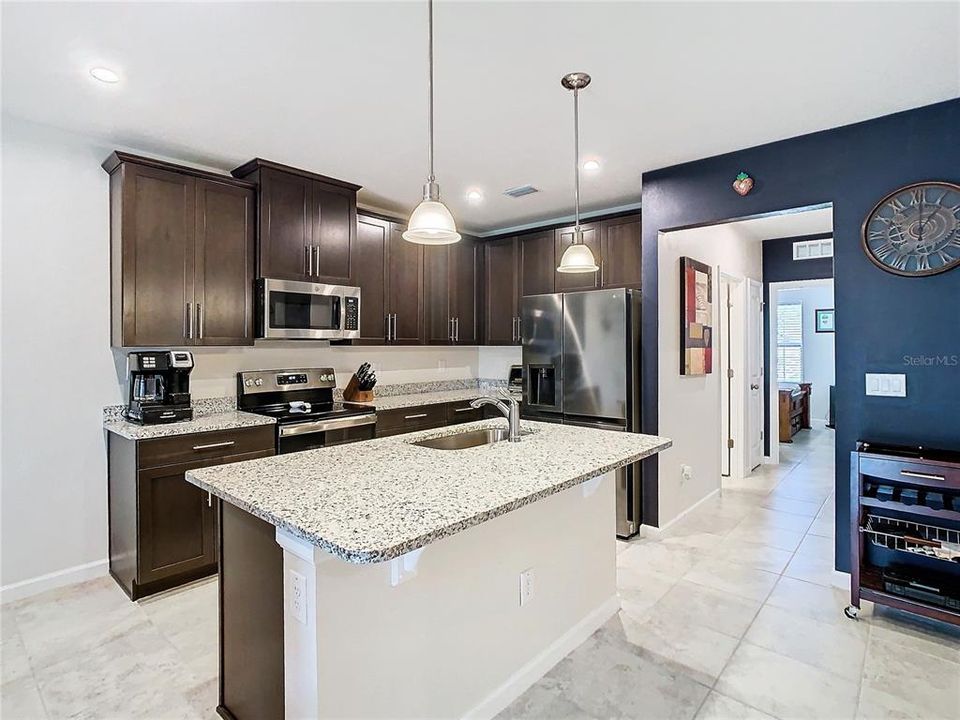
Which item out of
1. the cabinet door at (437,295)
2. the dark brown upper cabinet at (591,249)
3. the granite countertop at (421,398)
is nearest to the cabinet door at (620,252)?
the dark brown upper cabinet at (591,249)

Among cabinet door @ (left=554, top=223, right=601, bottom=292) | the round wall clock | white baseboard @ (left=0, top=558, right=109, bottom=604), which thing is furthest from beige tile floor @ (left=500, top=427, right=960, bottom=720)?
white baseboard @ (left=0, top=558, right=109, bottom=604)

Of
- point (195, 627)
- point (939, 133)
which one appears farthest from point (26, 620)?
point (939, 133)

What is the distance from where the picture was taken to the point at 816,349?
28.0 feet

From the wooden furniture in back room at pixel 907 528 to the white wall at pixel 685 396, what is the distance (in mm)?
1254

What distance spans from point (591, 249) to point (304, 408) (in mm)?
2521

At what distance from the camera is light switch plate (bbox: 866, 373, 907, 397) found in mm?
2643

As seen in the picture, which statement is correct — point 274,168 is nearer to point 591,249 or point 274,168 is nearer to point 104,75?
point 104,75

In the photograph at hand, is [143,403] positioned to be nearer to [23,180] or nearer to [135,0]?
[23,180]

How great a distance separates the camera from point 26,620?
2557 mm

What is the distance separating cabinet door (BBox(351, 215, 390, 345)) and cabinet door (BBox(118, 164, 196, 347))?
1.20 m

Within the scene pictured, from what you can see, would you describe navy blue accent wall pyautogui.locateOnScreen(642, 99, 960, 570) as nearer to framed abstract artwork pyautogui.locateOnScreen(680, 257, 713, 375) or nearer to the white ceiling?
the white ceiling

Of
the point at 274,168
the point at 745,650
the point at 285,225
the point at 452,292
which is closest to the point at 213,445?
the point at 285,225

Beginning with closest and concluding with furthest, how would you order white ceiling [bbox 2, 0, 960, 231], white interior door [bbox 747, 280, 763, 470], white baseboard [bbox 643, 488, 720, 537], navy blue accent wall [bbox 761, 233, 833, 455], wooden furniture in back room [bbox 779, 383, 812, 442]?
white ceiling [bbox 2, 0, 960, 231] < white baseboard [bbox 643, 488, 720, 537] < white interior door [bbox 747, 280, 763, 470] < navy blue accent wall [bbox 761, 233, 833, 455] < wooden furniture in back room [bbox 779, 383, 812, 442]

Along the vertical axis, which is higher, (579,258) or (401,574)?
(579,258)
